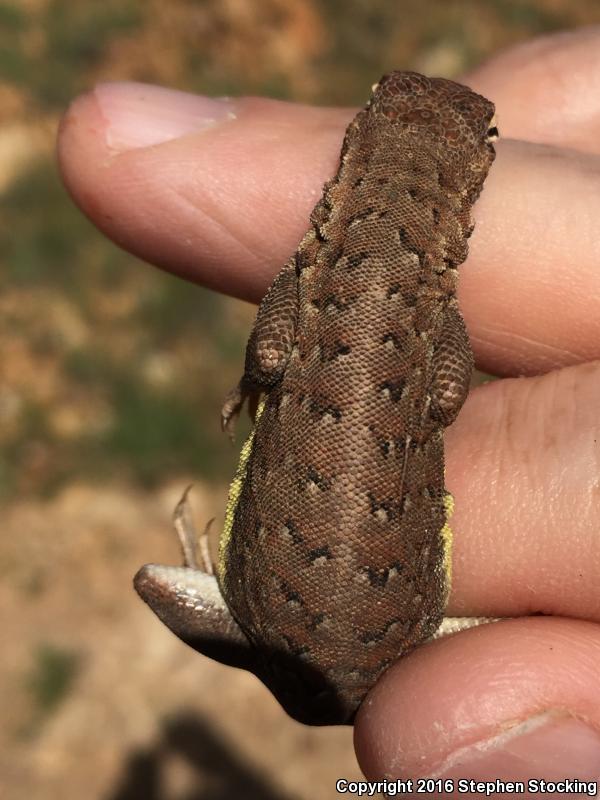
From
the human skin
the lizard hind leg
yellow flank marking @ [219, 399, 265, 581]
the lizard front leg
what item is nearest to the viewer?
Result: the human skin

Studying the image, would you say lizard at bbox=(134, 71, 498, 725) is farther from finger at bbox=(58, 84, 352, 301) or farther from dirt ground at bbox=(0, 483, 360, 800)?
dirt ground at bbox=(0, 483, 360, 800)

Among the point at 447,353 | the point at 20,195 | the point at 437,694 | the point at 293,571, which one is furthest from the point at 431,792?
the point at 20,195

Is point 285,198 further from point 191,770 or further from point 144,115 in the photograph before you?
point 191,770

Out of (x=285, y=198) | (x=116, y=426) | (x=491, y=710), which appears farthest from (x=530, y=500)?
(x=116, y=426)

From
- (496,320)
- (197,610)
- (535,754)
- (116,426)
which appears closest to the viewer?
(535,754)

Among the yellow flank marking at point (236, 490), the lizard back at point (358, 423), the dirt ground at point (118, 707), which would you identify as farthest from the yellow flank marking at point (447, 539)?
the dirt ground at point (118, 707)

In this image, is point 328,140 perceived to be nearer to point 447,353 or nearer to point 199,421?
point 447,353

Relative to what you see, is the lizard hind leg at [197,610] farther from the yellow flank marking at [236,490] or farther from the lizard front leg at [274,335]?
the lizard front leg at [274,335]

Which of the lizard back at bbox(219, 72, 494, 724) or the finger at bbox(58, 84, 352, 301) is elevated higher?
the finger at bbox(58, 84, 352, 301)

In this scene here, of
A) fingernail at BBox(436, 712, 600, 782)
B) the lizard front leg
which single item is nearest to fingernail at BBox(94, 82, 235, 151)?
the lizard front leg
